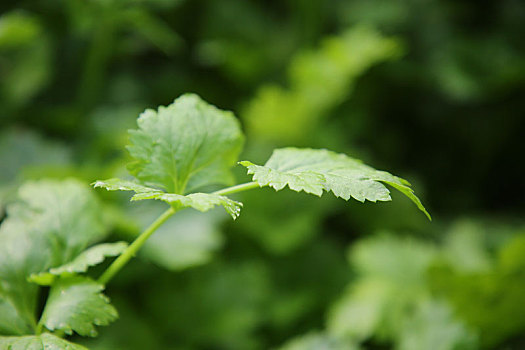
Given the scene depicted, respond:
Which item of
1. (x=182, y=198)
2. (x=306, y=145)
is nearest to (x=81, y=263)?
(x=182, y=198)

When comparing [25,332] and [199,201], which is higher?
[199,201]

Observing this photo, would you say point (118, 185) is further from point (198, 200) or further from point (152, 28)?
point (152, 28)

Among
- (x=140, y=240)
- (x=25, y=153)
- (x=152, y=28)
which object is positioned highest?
(x=152, y=28)

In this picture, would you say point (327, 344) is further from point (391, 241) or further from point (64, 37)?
point (64, 37)

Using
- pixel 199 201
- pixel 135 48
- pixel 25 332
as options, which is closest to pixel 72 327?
pixel 25 332

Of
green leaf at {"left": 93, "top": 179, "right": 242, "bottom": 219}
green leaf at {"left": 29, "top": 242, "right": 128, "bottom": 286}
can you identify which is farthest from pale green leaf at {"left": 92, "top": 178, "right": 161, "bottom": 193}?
green leaf at {"left": 29, "top": 242, "right": 128, "bottom": 286}

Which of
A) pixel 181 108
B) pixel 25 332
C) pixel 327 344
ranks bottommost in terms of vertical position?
pixel 25 332

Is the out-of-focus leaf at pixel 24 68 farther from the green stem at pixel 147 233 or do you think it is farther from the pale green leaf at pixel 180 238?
the green stem at pixel 147 233
